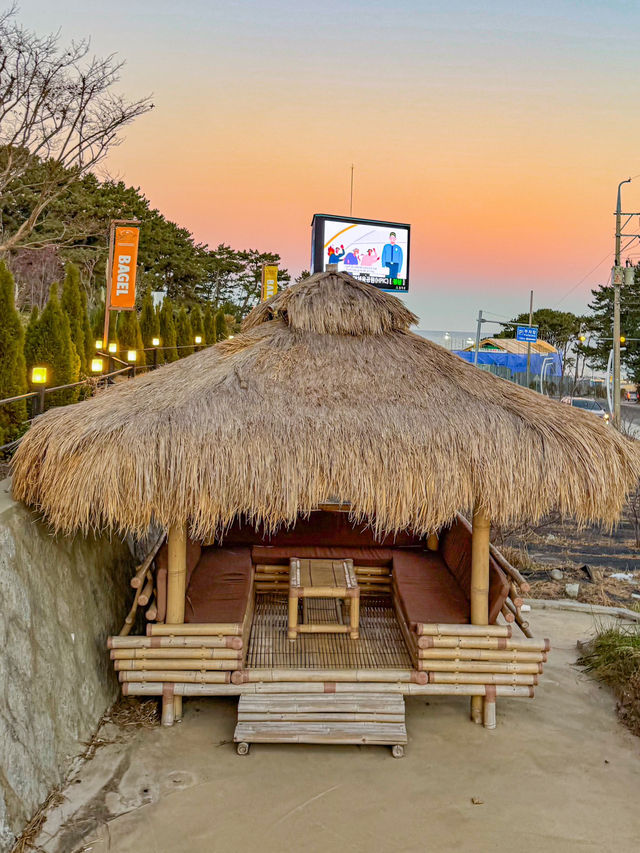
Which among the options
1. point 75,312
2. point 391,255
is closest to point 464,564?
point 75,312

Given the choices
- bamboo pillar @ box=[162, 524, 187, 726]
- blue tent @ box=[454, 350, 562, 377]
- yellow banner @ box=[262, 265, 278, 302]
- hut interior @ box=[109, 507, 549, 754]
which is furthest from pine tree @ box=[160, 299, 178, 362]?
blue tent @ box=[454, 350, 562, 377]

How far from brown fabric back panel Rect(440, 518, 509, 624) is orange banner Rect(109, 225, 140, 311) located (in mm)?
10534

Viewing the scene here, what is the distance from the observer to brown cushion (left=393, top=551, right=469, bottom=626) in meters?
5.23

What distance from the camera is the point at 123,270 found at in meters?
15.0

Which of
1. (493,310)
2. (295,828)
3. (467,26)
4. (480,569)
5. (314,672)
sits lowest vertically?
(295,828)

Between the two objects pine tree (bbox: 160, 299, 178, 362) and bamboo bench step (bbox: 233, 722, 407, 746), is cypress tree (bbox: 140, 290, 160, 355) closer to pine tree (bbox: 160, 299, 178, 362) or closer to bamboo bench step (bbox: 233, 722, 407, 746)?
pine tree (bbox: 160, 299, 178, 362)

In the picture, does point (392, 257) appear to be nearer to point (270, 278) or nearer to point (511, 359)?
point (270, 278)

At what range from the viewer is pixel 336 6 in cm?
1328

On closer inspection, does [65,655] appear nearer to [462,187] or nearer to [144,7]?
[144,7]

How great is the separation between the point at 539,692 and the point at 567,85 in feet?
49.4

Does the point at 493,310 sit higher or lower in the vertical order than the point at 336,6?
higher

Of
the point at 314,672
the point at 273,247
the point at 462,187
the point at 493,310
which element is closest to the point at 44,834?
the point at 314,672

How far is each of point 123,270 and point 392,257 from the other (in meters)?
6.76

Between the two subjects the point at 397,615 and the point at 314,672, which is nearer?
the point at 314,672
